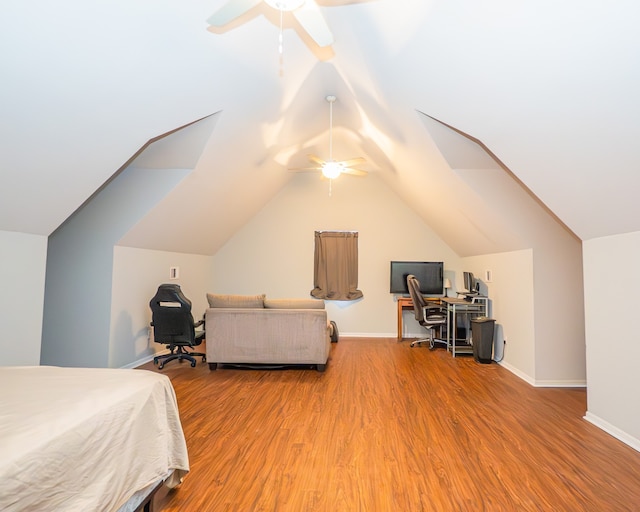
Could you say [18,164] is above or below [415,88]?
below

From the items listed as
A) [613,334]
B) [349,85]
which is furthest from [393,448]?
[349,85]

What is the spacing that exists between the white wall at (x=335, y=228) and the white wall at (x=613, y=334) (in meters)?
3.80

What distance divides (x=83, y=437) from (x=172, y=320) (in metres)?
3.35

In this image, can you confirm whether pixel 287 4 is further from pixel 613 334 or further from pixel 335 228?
pixel 335 228

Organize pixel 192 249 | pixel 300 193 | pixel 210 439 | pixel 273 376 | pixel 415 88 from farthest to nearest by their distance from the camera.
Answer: pixel 300 193 → pixel 192 249 → pixel 273 376 → pixel 415 88 → pixel 210 439

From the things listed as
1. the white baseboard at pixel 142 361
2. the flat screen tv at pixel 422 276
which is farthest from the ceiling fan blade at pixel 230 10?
the flat screen tv at pixel 422 276

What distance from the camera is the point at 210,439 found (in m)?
2.68

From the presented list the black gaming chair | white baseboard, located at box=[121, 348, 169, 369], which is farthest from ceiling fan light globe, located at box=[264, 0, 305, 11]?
white baseboard, located at box=[121, 348, 169, 369]

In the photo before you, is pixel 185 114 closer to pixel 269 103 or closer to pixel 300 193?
pixel 269 103

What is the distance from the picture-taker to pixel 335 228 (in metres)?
7.07

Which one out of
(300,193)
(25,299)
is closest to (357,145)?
(300,193)

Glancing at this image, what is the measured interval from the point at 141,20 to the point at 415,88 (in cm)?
206

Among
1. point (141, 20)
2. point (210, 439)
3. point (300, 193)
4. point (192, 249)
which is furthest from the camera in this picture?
point (300, 193)

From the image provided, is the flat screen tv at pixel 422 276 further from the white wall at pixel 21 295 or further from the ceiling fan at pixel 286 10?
the white wall at pixel 21 295
